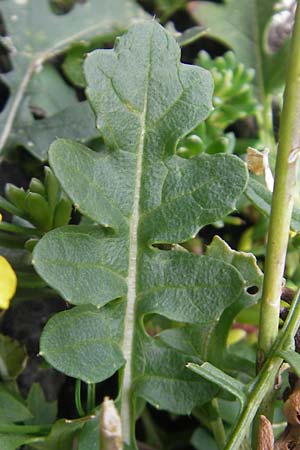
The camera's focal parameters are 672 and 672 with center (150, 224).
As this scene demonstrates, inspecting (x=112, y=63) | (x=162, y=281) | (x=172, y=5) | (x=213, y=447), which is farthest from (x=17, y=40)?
(x=213, y=447)

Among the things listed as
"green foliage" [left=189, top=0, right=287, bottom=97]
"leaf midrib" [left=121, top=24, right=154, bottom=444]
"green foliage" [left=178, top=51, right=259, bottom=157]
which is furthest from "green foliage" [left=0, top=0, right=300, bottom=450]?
"green foliage" [left=189, top=0, right=287, bottom=97]

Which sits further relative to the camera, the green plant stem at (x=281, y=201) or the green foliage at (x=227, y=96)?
the green foliage at (x=227, y=96)

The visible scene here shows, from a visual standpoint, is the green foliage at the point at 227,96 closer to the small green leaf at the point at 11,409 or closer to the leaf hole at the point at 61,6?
the leaf hole at the point at 61,6

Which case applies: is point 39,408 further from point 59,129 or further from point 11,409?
point 59,129

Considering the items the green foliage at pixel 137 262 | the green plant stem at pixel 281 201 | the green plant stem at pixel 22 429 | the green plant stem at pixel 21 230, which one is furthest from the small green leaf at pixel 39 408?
the green plant stem at pixel 281 201

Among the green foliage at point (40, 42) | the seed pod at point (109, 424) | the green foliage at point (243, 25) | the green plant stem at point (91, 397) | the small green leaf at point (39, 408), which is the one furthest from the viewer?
the green foliage at point (243, 25)

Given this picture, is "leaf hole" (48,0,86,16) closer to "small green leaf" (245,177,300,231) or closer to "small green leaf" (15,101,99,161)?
"small green leaf" (15,101,99,161)
